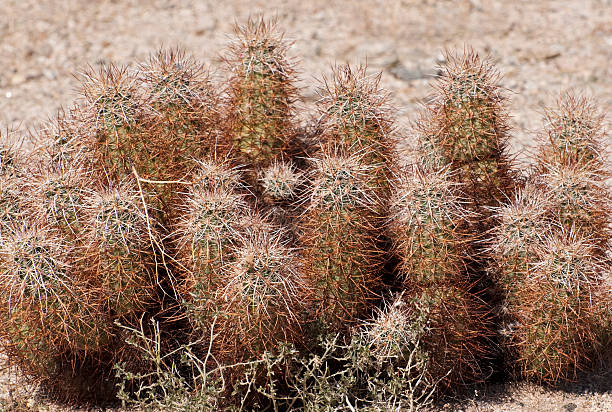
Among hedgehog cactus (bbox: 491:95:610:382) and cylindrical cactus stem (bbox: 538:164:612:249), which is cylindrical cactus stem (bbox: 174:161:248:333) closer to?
hedgehog cactus (bbox: 491:95:610:382)

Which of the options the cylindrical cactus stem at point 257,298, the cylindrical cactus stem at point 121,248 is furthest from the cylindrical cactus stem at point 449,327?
the cylindrical cactus stem at point 121,248

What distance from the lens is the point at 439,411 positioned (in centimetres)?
372

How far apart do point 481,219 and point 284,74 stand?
1.23 metres

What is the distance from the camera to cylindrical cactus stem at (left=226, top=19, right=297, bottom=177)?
3.94 metres

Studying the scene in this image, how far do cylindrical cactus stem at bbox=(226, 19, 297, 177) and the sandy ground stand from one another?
3.03m

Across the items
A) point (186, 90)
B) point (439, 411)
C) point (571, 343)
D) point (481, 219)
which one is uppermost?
point (186, 90)

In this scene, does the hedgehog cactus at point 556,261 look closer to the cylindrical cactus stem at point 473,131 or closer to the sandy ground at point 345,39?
the cylindrical cactus stem at point 473,131

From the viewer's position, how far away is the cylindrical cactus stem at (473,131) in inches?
147

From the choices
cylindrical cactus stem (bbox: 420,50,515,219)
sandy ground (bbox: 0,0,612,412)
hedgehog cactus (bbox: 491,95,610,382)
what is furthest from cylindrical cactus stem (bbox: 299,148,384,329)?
sandy ground (bbox: 0,0,612,412)

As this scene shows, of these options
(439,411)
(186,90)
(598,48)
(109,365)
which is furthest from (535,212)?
(598,48)

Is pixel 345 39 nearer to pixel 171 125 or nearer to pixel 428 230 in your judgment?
pixel 171 125

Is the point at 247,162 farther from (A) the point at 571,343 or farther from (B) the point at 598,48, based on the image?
(B) the point at 598,48

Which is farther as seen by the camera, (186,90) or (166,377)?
(186,90)

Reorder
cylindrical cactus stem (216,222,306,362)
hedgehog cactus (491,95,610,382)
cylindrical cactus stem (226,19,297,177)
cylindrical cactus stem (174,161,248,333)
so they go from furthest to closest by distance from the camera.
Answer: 1. cylindrical cactus stem (226,19,297,177)
2. hedgehog cactus (491,95,610,382)
3. cylindrical cactus stem (174,161,248,333)
4. cylindrical cactus stem (216,222,306,362)
